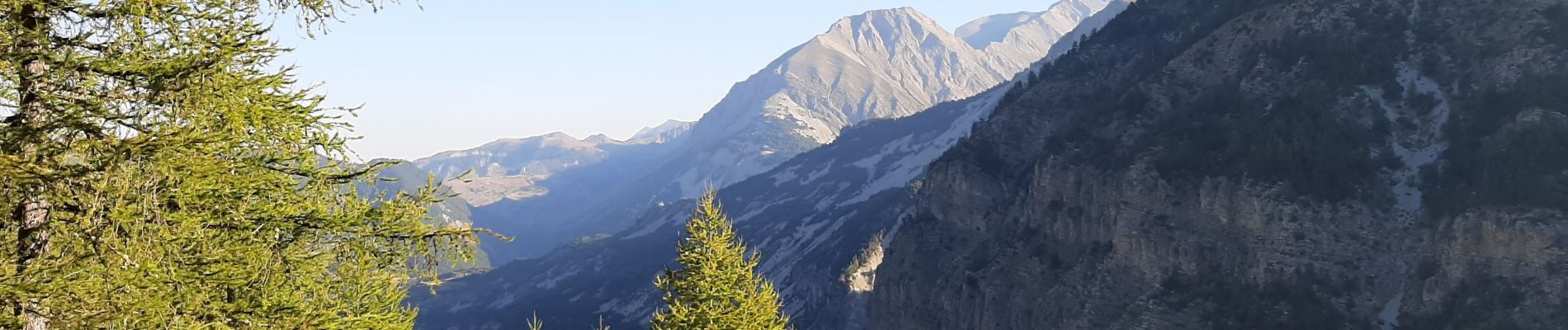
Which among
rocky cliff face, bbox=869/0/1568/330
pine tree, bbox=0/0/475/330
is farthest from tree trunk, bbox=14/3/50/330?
rocky cliff face, bbox=869/0/1568/330

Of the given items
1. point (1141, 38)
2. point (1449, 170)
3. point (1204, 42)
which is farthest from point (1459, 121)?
point (1141, 38)

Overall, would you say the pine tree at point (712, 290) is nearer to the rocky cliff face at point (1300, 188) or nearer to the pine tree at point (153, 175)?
the pine tree at point (153, 175)

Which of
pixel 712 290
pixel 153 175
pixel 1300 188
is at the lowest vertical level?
pixel 1300 188

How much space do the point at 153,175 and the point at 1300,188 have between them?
67319 millimetres

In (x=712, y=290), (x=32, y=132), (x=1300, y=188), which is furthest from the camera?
(x=1300, y=188)

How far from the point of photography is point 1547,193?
53344 mm

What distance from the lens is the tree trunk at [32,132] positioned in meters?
9.91

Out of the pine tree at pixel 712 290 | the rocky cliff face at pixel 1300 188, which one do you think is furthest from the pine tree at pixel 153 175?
the rocky cliff face at pixel 1300 188

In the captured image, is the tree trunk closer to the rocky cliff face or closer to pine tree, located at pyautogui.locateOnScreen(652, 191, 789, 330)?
pine tree, located at pyautogui.locateOnScreen(652, 191, 789, 330)

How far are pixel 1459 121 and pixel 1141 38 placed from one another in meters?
45.2

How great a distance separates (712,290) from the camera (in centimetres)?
2483

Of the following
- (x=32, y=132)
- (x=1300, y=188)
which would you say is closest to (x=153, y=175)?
(x=32, y=132)

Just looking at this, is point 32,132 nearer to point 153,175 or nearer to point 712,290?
point 153,175

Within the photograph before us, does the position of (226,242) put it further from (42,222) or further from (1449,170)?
(1449,170)
